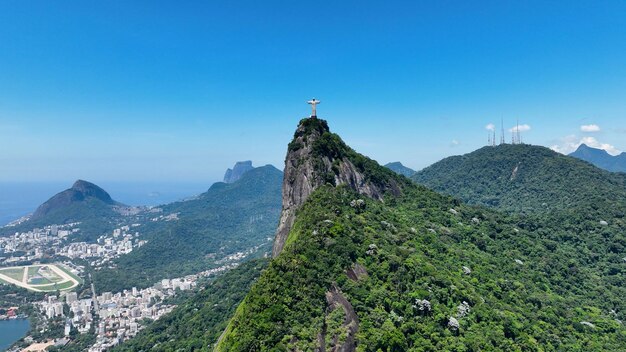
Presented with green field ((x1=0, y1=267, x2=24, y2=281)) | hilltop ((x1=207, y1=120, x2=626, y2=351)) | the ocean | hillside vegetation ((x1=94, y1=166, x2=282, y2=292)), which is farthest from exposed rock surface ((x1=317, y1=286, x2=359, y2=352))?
green field ((x1=0, y1=267, x2=24, y2=281))

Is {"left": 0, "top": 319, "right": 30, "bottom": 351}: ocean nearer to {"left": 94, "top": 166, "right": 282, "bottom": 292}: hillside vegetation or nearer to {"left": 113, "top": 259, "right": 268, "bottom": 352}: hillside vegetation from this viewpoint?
{"left": 94, "top": 166, "right": 282, "bottom": 292}: hillside vegetation

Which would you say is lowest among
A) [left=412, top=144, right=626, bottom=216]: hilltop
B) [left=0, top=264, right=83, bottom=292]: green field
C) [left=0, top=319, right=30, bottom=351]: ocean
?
[left=0, top=319, right=30, bottom=351]: ocean

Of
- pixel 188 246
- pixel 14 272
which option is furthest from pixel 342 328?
pixel 14 272

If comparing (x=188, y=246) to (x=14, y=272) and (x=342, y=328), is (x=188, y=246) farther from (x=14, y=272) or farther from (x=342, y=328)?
(x=342, y=328)

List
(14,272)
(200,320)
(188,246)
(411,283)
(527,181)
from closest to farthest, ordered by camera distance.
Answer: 1. (411,283)
2. (200,320)
3. (527,181)
4. (14,272)
5. (188,246)

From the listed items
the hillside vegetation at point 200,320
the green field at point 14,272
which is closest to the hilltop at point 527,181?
the hillside vegetation at point 200,320

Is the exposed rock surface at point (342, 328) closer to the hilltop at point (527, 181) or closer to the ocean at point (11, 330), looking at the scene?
the hilltop at point (527, 181)
